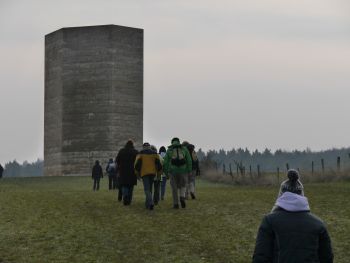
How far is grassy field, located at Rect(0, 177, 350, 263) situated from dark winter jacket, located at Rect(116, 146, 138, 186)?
71 centimetres

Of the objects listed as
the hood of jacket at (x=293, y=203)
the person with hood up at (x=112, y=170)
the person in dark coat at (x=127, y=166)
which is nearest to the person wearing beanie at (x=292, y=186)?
the hood of jacket at (x=293, y=203)

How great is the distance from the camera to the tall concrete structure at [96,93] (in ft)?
252

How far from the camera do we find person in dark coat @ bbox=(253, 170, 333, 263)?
677 centimetres

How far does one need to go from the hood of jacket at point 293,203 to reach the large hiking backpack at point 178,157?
12716 mm

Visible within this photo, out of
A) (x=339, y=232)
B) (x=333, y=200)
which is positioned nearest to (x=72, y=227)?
(x=339, y=232)

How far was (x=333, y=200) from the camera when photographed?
2322cm

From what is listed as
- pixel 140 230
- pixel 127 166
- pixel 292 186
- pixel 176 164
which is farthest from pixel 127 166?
pixel 292 186

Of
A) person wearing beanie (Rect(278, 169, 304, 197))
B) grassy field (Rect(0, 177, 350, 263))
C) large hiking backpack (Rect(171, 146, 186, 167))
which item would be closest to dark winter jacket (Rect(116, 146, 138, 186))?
grassy field (Rect(0, 177, 350, 263))

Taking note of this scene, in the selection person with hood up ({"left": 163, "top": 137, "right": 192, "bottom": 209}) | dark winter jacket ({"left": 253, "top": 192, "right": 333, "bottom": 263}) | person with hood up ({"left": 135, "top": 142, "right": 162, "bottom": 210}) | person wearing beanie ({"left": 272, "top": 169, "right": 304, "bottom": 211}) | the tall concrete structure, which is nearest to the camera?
dark winter jacket ({"left": 253, "top": 192, "right": 333, "bottom": 263})

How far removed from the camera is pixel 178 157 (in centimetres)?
1959

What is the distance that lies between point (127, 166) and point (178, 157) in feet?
5.37

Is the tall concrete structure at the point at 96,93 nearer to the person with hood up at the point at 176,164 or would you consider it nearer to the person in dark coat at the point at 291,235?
the person with hood up at the point at 176,164

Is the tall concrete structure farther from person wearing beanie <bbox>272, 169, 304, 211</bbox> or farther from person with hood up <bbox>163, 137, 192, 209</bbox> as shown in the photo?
person wearing beanie <bbox>272, 169, 304, 211</bbox>

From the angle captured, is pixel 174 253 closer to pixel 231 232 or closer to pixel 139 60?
pixel 231 232
